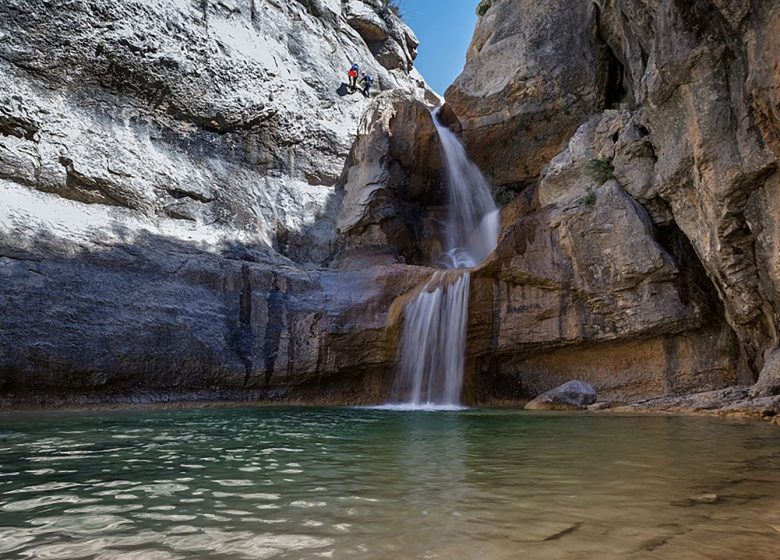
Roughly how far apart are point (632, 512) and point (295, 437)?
167 inches

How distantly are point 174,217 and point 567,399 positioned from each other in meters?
12.3

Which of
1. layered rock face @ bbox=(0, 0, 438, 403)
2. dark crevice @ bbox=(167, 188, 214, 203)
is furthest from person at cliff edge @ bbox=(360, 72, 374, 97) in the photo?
dark crevice @ bbox=(167, 188, 214, 203)

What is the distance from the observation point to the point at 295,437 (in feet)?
20.9

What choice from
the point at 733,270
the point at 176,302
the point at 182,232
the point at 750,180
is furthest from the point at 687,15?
the point at 182,232

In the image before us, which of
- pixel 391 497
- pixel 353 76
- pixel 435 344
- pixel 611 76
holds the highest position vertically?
pixel 353 76

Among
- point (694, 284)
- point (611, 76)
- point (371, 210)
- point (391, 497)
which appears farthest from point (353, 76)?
point (391, 497)

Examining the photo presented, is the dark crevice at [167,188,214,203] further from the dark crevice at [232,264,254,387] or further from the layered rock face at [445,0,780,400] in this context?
the layered rock face at [445,0,780,400]

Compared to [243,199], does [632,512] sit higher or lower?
lower

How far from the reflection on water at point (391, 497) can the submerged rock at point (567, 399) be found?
5622 mm

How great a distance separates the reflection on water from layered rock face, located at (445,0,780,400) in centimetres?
558

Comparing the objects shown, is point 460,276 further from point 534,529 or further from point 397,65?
point 397,65

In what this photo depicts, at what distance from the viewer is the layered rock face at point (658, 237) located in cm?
963

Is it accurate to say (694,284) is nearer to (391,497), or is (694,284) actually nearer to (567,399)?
(567,399)

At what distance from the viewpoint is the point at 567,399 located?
1188cm
